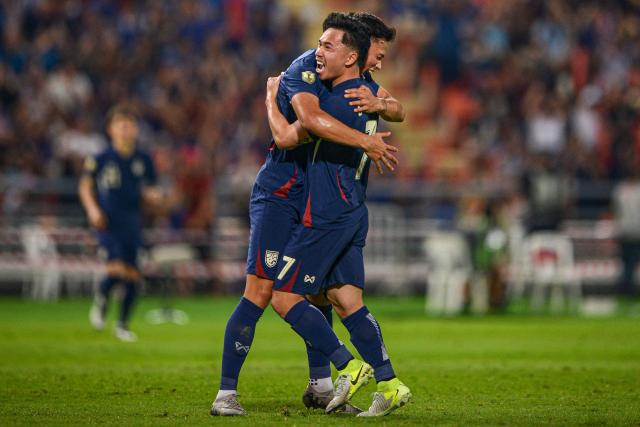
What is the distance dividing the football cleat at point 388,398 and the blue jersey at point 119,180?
8444mm

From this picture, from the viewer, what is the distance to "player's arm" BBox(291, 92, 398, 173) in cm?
783

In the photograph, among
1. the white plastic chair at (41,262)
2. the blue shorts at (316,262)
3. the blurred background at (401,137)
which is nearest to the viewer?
the blue shorts at (316,262)

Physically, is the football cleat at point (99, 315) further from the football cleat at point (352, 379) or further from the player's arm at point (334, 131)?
the player's arm at point (334, 131)

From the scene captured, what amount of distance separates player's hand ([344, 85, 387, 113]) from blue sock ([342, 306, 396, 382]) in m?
1.32

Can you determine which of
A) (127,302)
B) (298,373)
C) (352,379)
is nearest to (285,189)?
(352,379)

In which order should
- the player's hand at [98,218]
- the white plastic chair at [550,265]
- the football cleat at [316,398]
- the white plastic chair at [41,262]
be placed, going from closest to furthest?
the football cleat at [316,398] → the player's hand at [98,218] → the white plastic chair at [550,265] → the white plastic chair at [41,262]

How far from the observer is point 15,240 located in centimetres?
2423

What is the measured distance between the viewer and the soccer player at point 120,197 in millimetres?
15836

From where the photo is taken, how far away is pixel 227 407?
8055mm

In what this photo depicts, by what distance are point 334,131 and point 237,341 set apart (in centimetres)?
158

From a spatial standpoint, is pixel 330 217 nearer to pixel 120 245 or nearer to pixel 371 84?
pixel 371 84

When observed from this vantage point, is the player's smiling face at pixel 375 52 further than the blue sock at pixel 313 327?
Yes

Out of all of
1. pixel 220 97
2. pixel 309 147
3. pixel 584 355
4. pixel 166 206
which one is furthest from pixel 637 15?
pixel 309 147

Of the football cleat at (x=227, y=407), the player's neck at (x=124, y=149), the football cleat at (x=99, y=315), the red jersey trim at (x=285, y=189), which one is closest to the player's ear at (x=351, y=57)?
the red jersey trim at (x=285, y=189)
